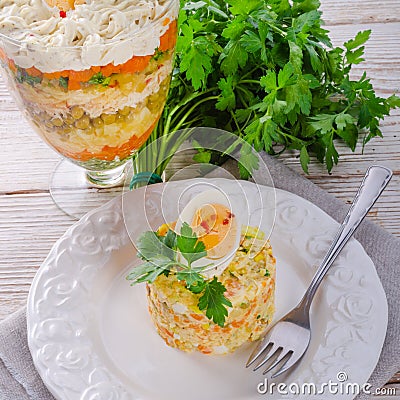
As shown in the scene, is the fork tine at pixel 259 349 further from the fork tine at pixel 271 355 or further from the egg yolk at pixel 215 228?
the egg yolk at pixel 215 228

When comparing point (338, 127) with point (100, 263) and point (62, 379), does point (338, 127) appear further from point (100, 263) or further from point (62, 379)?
point (62, 379)

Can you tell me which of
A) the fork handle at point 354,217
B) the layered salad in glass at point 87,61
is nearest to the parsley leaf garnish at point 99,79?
the layered salad in glass at point 87,61

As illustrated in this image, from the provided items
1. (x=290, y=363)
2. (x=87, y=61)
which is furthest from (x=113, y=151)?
(x=290, y=363)

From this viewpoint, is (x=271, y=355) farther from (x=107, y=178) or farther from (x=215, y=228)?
(x=107, y=178)

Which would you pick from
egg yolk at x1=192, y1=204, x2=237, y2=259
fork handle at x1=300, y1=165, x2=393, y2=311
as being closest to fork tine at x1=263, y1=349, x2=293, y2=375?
fork handle at x1=300, y1=165, x2=393, y2=311

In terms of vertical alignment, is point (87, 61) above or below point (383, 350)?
above

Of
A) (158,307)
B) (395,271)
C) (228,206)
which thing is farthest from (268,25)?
(158,307)

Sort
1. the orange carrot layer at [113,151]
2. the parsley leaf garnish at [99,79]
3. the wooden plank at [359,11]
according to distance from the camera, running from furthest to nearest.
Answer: the wooden plank at [359,11] < the orange carrot layer at [113,151] < the parsley leaf garnish at [99,79]
